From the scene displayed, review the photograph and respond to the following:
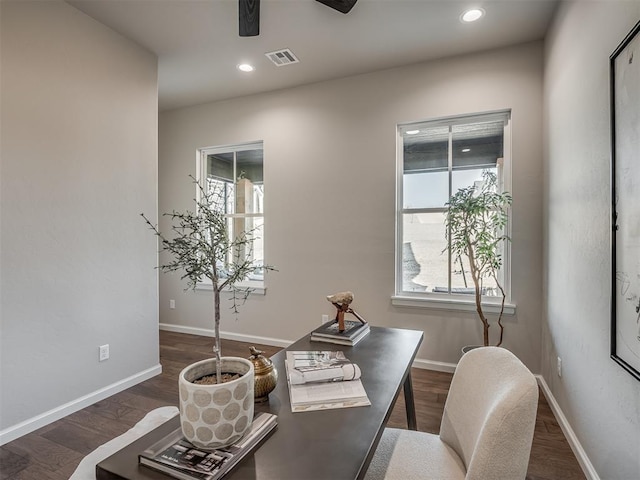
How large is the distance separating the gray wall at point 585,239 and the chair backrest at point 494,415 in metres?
0.69

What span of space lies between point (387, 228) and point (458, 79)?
147 cm

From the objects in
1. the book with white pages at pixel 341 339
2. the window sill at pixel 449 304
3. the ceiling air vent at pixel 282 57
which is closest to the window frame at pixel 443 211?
the window sill at pixel 449 304

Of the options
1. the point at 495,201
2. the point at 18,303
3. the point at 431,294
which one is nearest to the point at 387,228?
the point at 431,294

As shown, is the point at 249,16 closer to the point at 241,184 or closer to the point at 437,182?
the point at 437,182

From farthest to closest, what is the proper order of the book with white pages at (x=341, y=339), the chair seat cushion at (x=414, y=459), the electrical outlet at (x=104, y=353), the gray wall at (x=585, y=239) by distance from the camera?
the electrical outlet at (x=104, y=353), the book with white pages at (x=341, y=339), the gray wall at (x=585, y=239), the chair seat cushion at (x=414, y=459)

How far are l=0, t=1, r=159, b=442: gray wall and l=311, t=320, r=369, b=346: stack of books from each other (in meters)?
1.90

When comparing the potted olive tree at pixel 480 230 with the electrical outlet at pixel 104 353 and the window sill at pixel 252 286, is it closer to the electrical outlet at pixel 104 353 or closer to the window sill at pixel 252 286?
the window sill at pixel 252 286

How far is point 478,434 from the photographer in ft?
3.20

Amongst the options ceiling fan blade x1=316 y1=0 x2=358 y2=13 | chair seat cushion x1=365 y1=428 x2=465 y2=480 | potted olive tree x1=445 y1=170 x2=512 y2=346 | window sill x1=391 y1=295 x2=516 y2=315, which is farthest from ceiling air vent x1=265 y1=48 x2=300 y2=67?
chair seat cushion x1=365 y1=428 x2=465 y2=480

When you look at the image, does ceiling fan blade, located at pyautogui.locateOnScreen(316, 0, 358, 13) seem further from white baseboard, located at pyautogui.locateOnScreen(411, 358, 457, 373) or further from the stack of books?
white baseboard, located at pyautogui.locateOnScreen(411, 358, 457, 373)

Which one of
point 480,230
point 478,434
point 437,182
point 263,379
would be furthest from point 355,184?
point 478,434

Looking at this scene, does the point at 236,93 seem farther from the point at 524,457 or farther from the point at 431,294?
the point at 524,457

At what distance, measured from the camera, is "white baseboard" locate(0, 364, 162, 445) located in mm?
2137

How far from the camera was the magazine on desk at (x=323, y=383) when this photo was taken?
1.09 m
